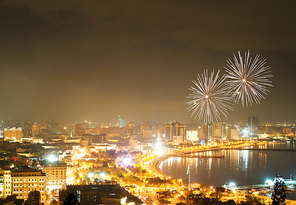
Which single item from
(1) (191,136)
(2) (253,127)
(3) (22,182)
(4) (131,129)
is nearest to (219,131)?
(1) (191,136)

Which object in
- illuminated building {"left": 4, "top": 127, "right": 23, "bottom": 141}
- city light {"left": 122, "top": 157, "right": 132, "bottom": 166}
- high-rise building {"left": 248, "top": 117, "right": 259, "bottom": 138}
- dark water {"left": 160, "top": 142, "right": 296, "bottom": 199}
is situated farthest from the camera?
high-rise building {"left": 248, "top": 117, "right": 259, "bottom": 138}

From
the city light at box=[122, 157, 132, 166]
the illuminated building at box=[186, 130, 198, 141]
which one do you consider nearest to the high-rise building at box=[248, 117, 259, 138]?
the illuminated building at box=[186, 130, 198, 141]

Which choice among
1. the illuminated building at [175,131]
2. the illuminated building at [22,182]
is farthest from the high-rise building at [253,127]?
the illuminated building at [22,182]

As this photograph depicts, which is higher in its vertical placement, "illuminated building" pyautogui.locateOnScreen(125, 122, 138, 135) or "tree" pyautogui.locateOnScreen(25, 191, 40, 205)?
"illuminated building" pyautogui.locateOnScreen(125, 122, 138, 135)

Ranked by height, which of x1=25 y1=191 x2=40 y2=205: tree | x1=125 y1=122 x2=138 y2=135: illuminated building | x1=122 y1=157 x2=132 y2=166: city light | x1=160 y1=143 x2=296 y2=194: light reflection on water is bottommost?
x1=160 y1=143 x2=296 y2=194: light reflection on water

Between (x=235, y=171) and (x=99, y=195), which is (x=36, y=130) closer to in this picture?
(x=235, y=171)

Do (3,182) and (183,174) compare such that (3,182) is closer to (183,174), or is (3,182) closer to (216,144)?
(183,174)

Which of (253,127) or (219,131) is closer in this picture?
(219,131)

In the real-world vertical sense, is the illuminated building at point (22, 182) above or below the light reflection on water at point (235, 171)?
above

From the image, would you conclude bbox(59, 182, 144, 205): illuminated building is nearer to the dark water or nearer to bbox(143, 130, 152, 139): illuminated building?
the dark water

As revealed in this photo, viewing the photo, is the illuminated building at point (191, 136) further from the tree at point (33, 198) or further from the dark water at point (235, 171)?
the tree at point (33, 198)
